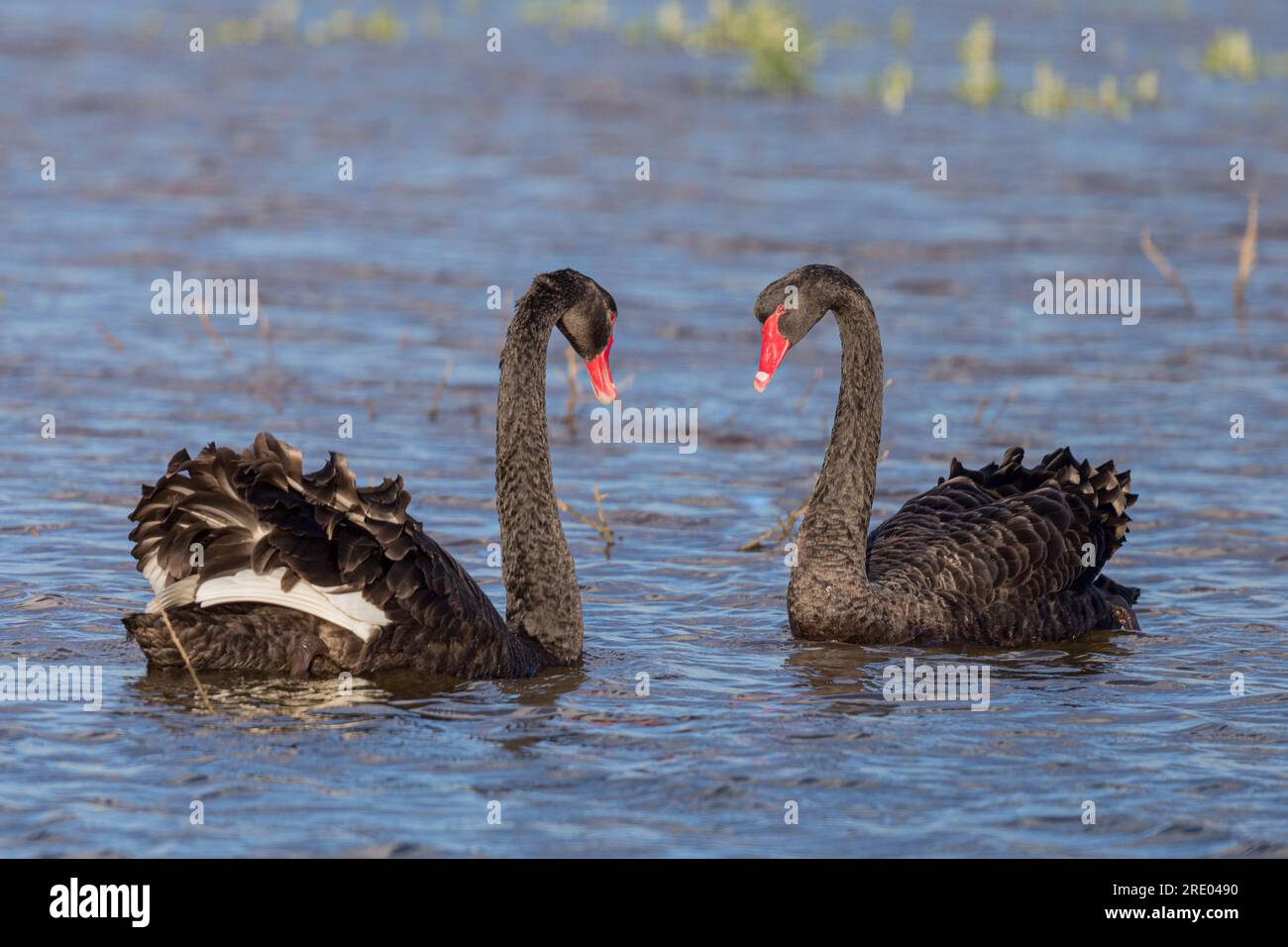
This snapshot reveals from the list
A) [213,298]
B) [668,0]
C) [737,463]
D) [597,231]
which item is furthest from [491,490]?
A: [668,0]

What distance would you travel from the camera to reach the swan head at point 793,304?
9.12 meters

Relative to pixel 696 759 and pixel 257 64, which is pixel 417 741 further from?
pixel 257 64

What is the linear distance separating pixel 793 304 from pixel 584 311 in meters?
1.05

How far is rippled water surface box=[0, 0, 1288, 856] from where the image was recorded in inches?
275

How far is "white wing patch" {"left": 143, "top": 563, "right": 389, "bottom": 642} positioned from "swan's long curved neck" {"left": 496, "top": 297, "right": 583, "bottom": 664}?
0.87 m

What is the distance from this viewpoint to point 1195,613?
9.69 metres

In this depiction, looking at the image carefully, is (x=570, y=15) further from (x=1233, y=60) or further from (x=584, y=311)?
(x=584, y=311)

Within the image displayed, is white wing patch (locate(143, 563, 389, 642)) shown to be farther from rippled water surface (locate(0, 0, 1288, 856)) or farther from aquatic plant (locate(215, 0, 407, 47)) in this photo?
aquatic plant (locate(215, 0, 407, 47))

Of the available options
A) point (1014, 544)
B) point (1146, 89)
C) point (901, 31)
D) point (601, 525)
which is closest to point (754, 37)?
point (901, 31)

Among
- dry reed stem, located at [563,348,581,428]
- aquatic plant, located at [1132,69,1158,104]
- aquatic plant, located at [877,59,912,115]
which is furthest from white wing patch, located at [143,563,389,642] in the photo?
aquatic plant, located at [1132,69,1158,104]

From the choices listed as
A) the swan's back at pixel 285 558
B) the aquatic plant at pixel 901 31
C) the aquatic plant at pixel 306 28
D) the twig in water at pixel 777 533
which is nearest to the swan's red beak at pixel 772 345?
the twig in water at pixel 777 533

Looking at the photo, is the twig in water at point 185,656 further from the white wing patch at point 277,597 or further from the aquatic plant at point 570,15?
the aquatic plant at point 570,15

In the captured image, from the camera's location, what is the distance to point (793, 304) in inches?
361
